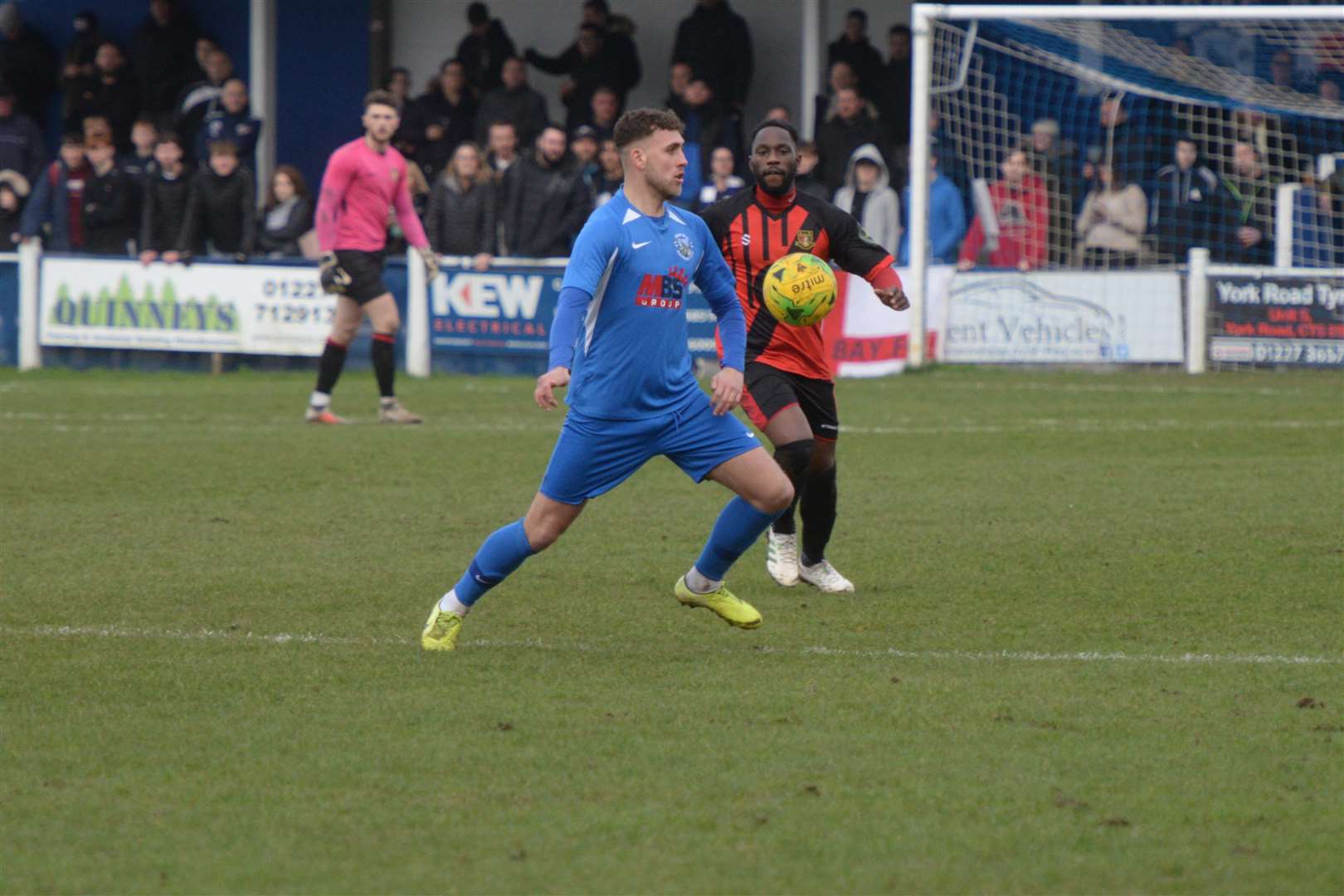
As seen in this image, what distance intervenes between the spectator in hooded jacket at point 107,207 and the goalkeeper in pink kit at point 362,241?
600 centimetres

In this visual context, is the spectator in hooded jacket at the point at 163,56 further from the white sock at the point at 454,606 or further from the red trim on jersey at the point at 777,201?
the white sock at the point at 454,606

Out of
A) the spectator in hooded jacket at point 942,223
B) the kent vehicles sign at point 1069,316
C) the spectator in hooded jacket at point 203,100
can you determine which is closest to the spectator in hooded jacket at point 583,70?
the spectator in hooded jacket at point 203,100

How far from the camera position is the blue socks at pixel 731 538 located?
7.15 metres

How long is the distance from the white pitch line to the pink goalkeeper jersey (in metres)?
7.16

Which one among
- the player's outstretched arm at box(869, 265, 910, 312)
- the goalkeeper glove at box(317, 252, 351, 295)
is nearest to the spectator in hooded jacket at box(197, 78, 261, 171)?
the goalkeeper glove at box(317, 252, 351, 295)

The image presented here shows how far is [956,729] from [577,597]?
8.60 feet

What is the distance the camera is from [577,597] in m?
7.99

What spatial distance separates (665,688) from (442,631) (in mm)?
982

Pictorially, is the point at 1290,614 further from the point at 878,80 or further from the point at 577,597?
the point at 878,80

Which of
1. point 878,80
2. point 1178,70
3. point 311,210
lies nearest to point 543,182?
point 311,210

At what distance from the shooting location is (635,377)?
6727 millimetres

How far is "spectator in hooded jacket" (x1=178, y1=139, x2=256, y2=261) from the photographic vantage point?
18.6 m

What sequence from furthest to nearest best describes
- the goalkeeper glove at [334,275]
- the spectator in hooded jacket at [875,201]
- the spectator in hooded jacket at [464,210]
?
the spectator in hooded jacket at [464,210], the spectator in hooded jacket at [875,201], the goalkeeper glove at [334,275]

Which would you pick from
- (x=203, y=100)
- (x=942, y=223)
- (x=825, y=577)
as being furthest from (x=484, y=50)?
(x=825, y=577)
